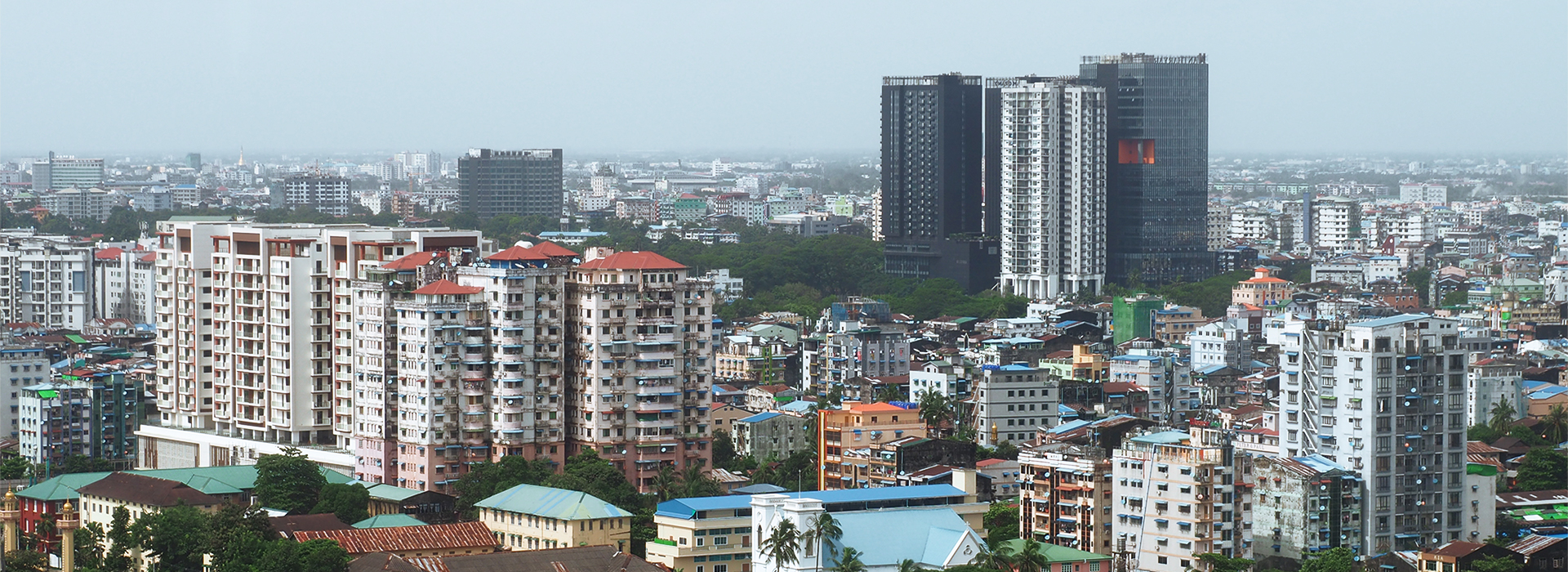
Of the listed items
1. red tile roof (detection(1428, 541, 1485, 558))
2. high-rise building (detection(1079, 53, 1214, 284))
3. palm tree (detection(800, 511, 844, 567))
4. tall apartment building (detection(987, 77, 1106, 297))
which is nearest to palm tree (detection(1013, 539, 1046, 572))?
palm tree (detection(800, 511, 844, 567))

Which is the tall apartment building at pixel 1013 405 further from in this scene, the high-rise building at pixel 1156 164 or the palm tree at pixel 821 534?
the high-rise building at pixel 1156 164

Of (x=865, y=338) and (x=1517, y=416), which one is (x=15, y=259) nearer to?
(x=865, y=338)

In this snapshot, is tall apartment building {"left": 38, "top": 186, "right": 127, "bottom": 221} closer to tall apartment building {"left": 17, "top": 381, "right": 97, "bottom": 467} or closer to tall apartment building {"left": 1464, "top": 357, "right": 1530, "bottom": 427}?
tall apartment building {"left": 17, "top": 381, "right": 97, "bottom": 467}

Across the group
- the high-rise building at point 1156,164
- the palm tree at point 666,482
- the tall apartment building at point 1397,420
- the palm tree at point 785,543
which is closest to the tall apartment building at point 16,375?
the palm tree at point 666,482

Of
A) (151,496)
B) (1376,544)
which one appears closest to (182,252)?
(151,496)

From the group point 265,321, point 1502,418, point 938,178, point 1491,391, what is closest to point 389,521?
point 265,321

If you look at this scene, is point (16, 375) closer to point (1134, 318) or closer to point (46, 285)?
point (46, 285)
